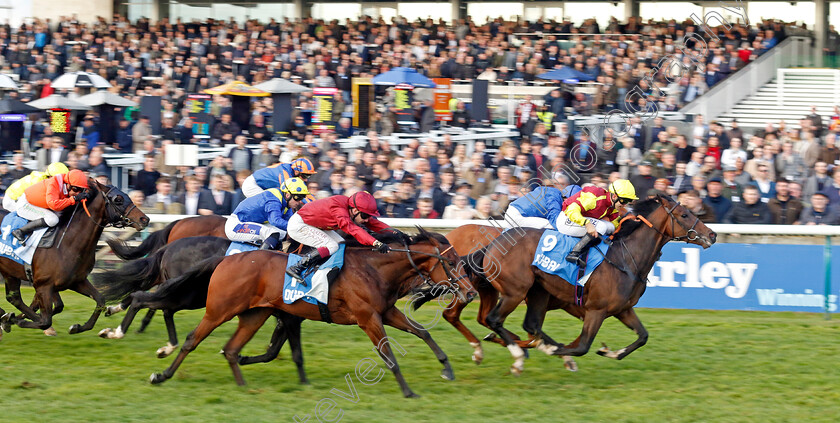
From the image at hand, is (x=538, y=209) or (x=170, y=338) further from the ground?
(x=538, y=209)

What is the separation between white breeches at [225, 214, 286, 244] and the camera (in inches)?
282

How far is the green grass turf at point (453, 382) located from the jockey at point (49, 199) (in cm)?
94

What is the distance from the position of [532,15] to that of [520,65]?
5.34 metres

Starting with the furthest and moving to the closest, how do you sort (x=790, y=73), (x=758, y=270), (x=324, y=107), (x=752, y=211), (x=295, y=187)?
(x=790, y=73)
(x=324, y=107)
(x=752, y=211)
(x=758, y=270)
(x=295, y=187)

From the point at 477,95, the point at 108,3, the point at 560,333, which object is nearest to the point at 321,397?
the point at 560,333

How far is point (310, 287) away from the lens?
5.93 metres

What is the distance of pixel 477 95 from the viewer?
1384 centimetres

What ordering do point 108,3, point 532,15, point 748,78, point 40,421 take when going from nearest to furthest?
point 40,421 < point 748,78 < point 532,15 < point 108,3

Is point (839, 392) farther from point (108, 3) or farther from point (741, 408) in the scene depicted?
point (108, 3)

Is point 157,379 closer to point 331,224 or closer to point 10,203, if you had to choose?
point 331,224

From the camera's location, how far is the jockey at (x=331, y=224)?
5.92 metres

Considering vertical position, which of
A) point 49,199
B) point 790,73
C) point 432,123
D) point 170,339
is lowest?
point 170,339

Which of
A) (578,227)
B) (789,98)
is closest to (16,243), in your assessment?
(578,227)

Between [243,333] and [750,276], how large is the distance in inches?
190
